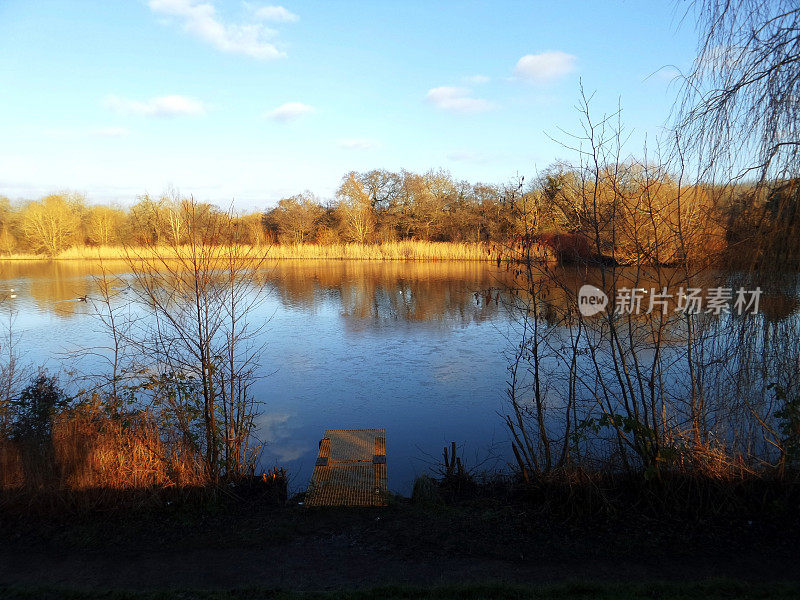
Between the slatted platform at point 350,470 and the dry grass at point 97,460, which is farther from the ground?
the dry grass at point 97,460

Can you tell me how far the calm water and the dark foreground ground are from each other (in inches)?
60.2

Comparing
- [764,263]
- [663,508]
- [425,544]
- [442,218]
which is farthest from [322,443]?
[442,218]

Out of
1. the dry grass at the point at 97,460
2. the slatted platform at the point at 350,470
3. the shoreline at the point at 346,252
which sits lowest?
the slatted platform at the point at 350,470

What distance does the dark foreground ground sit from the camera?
3473 mm

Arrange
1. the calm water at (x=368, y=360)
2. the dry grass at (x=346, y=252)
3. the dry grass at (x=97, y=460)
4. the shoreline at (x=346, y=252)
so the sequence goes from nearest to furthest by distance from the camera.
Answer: the dry grass at (x=97, y=460) < the calm water at (x=368, y=360) < the shoreline at (x=346, y=252) < the dry grass at (x=346, y=252)

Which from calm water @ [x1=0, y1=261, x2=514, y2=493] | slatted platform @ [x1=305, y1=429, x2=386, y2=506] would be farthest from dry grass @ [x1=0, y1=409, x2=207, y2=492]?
calm water @ [x1=0, y1=261, x2=514, y2=493]

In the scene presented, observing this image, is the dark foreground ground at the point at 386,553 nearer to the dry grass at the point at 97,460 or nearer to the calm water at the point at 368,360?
the dry grass at the point at 97,460

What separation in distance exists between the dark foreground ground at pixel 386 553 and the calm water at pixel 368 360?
60.2 inches

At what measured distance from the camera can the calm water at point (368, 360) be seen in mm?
7172

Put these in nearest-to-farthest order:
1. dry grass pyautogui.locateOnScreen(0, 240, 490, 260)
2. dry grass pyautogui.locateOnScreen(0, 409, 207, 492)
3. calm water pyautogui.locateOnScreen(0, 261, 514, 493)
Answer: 1. dry grass pyautogui.locateOnScreen(0, 409, 207, 492)
2. calm water pyautogui.locateOnScreen(0, 261, 514, 493)
3. dry grass pyautogui.locateOnScreen(0, 240, 490, 260)

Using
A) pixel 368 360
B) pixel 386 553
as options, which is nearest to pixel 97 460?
pixel 386 553

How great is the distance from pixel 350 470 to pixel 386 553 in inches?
75.0

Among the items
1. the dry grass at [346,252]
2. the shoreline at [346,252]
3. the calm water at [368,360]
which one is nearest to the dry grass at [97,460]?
the calm water at [368,360]

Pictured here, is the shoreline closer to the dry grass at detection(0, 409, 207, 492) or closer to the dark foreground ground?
the dry grass at detection(0, 409, 207, 492)
